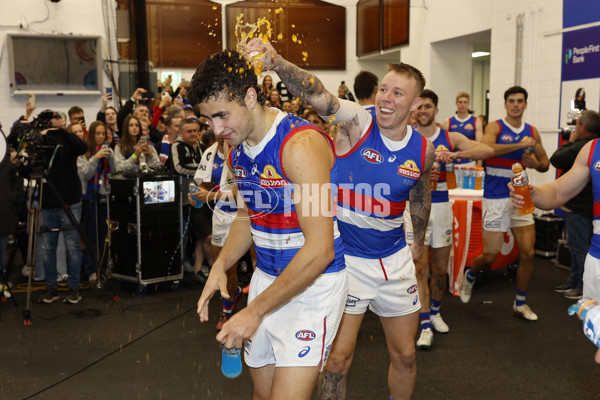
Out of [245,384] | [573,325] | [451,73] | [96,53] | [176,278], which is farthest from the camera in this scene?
[96,53]

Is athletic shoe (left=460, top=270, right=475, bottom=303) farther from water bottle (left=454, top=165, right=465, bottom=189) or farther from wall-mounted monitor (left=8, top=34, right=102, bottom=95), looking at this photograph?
wall-mounted monitor (left=8, top=34, right=102, bottom=95)

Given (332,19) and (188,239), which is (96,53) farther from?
(188,239)

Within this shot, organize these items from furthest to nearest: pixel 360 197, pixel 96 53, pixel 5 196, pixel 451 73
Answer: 1. pixel 96 53
2. pixel 451 73
3. pixel 5 196
4. pixel 360 197

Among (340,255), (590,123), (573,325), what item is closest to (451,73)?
(590,123)

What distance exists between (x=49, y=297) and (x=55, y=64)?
840cm


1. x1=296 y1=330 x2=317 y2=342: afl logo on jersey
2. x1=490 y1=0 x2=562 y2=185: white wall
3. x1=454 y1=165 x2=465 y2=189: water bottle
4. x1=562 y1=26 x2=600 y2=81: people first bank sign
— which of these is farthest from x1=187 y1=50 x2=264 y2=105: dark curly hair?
x1=490 y1=0 x2=562 y2=185: white wall

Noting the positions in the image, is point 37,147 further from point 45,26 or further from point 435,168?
point 45,26

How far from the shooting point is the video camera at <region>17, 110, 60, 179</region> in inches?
219

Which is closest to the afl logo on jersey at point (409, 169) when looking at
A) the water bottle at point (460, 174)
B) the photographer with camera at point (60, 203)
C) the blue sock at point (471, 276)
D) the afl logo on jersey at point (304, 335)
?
the afl logo on jersey at point (304, 335)

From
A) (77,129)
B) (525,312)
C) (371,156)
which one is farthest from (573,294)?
(77,129)

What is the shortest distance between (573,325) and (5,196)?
5.52m

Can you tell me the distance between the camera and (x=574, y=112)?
6562mm

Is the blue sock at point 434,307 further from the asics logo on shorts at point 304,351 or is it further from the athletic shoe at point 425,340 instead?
the asics logo on shorts at point 304,351

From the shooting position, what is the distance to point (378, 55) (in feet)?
44.7
